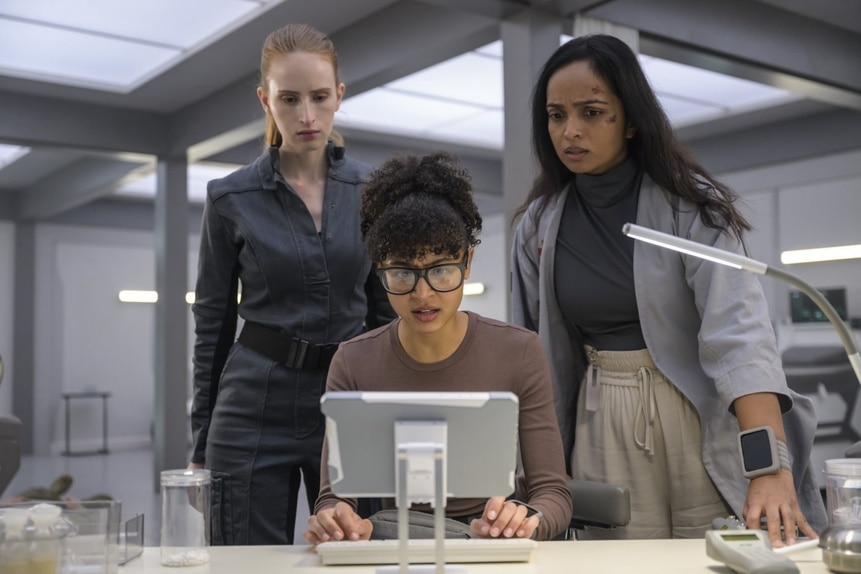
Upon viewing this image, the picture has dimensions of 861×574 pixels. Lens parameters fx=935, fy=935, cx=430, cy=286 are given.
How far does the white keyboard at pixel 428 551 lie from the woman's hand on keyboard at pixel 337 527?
7 centimetres

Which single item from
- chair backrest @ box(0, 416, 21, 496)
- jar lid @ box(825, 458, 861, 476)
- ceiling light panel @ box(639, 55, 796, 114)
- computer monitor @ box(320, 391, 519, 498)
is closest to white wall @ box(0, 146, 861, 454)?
ceiling light panel @ box(639, 55, 796, 114)

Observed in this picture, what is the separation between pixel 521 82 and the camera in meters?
4.76

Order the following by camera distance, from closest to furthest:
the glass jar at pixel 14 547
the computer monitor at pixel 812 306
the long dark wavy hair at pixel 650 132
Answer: the glass jar at pixel 14 547
the long dark wavy hair at pixel 650 132
the computer monitor at pixel 812 306

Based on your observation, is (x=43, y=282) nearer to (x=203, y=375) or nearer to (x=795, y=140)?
(x=795, y=140)

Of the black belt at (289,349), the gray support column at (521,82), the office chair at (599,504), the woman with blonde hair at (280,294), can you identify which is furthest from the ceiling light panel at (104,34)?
the office chair at (599,504)

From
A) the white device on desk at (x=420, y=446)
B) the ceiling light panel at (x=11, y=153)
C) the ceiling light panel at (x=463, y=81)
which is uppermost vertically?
the ceiling light panel at (x=11, y=153)

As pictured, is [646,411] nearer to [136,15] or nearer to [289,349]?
[289,349]

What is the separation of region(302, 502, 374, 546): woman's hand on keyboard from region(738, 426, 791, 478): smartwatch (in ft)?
2.50

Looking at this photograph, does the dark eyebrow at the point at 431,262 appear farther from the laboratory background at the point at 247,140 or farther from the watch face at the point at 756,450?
the laboratory background at the point at 247,140

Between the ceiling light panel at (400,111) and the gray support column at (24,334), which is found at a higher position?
the ceiling light panel at (400,111)

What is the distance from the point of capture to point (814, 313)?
29.9 feet

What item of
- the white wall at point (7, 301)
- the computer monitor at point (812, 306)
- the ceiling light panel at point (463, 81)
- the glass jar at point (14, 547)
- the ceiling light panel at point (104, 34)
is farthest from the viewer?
the white wall at point (7, 301)

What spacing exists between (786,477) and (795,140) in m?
7.77

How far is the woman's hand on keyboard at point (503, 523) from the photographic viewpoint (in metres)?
1.66
